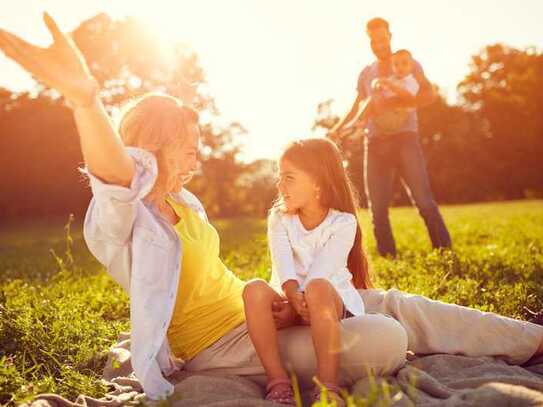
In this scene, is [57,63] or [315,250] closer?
[57,63]

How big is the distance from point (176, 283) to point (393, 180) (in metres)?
4.55

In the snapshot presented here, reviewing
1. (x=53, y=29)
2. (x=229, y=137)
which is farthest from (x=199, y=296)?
(x=229, y=137)

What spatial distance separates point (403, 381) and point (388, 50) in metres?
4.63

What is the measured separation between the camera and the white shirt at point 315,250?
294 cm

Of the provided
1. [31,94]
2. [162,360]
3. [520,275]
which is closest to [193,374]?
[162,360]

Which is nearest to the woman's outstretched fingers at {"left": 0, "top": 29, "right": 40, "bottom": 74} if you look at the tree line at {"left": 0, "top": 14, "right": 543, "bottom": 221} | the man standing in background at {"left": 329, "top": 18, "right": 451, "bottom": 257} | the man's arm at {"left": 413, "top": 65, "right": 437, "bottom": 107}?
the man standing in background at {"left": 329, "top": 18, "right": 451, "bottom": 257}

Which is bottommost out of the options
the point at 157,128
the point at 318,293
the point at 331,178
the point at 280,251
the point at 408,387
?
the point at 408,387

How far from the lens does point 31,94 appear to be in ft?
95.1

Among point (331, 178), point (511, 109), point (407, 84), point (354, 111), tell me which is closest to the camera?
point (331, 178)

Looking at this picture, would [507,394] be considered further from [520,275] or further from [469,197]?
[469,197]

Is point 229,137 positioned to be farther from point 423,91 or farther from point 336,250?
point 336,250

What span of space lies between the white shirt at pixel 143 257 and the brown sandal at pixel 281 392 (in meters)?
0.42

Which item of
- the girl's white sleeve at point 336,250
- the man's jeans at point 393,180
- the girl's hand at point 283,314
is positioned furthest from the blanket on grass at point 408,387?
the man's jeans at point 393,180

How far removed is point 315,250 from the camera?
308cm
